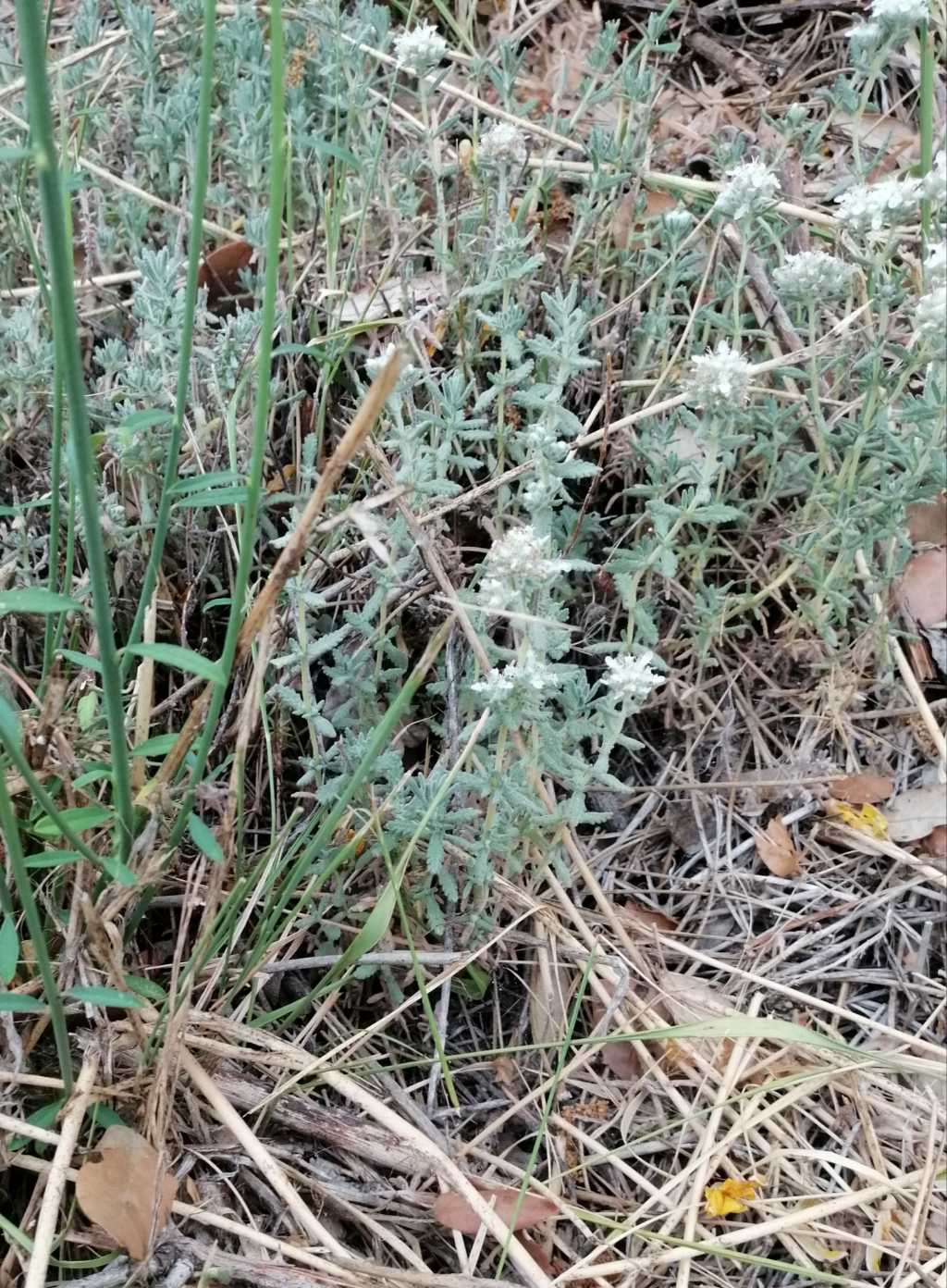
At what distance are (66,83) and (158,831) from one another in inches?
69.8

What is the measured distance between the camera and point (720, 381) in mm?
1613

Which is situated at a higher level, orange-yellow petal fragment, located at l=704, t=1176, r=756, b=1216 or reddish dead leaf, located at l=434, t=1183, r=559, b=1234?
reddish dead leaf, located at l=434, t=1183, r=559, b=1234

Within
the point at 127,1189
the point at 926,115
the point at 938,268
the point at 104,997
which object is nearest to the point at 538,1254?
the point at 127,1189

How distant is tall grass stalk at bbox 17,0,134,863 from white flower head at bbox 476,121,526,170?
923 millimetres

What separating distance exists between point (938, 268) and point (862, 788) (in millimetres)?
895

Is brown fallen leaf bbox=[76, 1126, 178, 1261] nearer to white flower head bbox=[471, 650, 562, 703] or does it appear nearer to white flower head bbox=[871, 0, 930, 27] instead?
white flower head bbox=[471, 650, 562, 703]

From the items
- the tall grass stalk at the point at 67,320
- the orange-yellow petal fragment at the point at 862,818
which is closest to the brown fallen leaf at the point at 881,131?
the orange-yellow petal fragment at the point at 862,818

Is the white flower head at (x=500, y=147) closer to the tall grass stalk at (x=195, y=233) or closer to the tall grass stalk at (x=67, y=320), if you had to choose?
the tall grass stalk at (x=195, y=233)

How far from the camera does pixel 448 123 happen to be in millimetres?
2055

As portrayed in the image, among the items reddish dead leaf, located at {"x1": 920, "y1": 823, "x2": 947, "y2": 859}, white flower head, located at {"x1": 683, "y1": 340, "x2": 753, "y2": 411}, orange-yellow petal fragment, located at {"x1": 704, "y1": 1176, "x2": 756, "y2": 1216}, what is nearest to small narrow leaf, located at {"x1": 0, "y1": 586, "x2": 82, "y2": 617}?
white flower head, located at {"x1": 683, "y1": 340, "x2": 753, "y2": 411}

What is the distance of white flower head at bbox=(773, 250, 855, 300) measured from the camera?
1.75m

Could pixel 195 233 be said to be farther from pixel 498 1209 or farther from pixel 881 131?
pixel 881 131

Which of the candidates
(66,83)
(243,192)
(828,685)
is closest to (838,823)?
(828,685)

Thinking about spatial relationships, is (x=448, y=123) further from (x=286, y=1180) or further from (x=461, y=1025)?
(x=286, y=1180)
